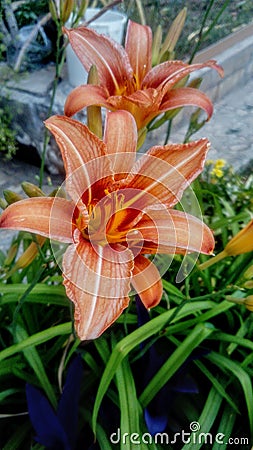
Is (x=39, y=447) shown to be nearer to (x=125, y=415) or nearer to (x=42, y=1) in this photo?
(x=125, y=415)

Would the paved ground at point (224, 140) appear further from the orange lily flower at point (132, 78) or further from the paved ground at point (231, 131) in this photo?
the orange lily flower at point (132, 78)

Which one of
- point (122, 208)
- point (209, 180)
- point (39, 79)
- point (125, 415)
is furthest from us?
point (39, 79)

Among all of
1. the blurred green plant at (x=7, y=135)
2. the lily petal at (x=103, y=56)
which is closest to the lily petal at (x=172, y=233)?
the lily petal at (x=103, y=56)

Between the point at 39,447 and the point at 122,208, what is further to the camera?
the point at 39,447

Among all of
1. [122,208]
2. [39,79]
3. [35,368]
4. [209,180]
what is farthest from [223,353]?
[39,79]
